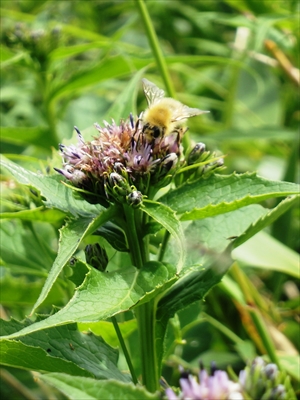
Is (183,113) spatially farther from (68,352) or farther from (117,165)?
(68,352)

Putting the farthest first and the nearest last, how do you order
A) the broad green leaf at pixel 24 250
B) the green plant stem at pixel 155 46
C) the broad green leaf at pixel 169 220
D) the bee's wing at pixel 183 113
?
1. the green plant stem at pixel 155 46
2. the broad green leaf at pixel 24 250
3. the bee's wing at pixel 183 113
4. the broad green leaf at pixel 169 220

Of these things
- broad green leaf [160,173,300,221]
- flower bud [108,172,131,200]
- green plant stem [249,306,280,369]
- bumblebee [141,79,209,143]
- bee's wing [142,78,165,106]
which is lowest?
green plant stem [249,306,280,369]

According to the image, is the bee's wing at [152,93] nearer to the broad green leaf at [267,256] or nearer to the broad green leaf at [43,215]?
the broad green leaf at [43,215]

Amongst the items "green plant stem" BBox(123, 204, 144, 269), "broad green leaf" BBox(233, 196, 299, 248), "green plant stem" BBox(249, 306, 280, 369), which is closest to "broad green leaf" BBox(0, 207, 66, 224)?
"green plant stem" BBox(123, 204, 144, 269)

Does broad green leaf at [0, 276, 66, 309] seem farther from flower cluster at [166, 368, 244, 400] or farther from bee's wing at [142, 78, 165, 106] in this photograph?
flower cluster at [166, 368, 244, 400]

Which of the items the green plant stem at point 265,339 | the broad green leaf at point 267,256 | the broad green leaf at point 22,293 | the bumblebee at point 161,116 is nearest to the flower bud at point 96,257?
the bumblebee at point 161,116

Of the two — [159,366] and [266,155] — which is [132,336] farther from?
[266,155]
